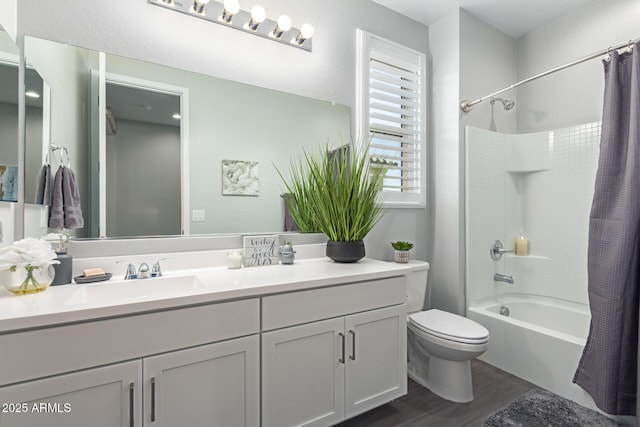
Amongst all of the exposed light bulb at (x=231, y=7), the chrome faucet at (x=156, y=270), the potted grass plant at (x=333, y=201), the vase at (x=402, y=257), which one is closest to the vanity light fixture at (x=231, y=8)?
the exposed light bulb at (x=231, y=7)

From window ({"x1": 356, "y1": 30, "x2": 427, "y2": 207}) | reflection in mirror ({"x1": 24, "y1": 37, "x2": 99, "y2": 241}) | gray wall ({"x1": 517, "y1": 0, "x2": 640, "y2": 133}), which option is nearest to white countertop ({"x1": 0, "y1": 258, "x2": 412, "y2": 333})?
reflection in mirror ({"x1": 24, "y1": 37, "x2": 99, "y2": 241})

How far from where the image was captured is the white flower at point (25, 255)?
107cm

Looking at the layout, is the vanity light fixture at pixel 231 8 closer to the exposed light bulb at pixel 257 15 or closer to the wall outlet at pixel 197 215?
the exposed light bulb at pixel 257 15

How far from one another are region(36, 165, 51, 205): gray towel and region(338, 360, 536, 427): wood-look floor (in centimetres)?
180

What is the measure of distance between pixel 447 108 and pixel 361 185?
1171mm

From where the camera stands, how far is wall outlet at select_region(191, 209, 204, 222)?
1.71m

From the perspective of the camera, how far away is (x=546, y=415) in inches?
68.6

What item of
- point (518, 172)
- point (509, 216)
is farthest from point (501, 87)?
point (509, 216)

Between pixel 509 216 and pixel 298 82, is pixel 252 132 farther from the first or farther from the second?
pixel 509 216

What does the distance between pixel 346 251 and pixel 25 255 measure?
1.40 m

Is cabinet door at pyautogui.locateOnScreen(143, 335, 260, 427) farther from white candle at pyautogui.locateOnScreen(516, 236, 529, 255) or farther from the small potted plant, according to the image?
white candle at pyautogui.locateOnScreen(516, 236, 529, 255)

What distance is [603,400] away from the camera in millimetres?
1663

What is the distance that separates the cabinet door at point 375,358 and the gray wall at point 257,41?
690mm

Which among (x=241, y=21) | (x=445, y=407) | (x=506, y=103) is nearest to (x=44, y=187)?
(x=241, y=21)
